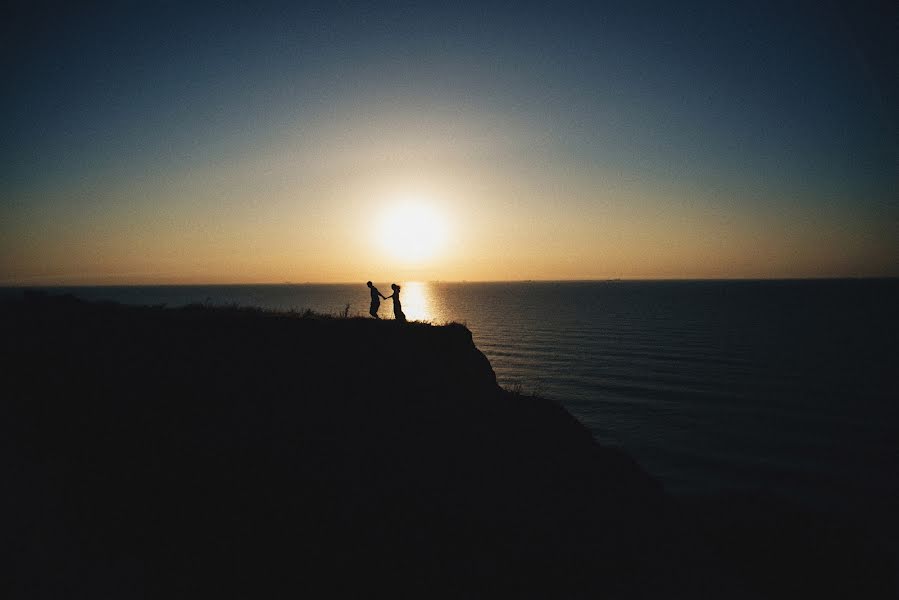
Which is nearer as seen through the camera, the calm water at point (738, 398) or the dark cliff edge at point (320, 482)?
the dark cliff edge at point (320, 482)

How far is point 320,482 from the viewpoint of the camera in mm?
10258

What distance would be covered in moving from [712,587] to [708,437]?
22422 millimetres

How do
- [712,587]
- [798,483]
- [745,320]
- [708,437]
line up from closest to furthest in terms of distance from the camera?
[712,587]
[798,483]
[708,437]
[745,320]

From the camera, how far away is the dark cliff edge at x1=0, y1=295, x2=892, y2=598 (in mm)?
8398

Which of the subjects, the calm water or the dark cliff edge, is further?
the calm water

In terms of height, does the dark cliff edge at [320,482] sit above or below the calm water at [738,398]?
above

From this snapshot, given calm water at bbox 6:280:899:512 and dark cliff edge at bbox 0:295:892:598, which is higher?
dark cliff edge at bbox 0:295:892:598

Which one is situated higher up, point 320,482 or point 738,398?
point 320,482

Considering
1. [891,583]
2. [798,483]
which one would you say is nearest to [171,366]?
[891,583]

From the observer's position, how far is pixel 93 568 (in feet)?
25.0

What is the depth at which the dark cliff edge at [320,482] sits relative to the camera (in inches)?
331

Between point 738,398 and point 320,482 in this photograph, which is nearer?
point 320,482

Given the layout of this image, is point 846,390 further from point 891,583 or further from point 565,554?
point 565,554

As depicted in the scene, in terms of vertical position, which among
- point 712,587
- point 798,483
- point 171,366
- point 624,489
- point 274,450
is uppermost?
point 171,366
